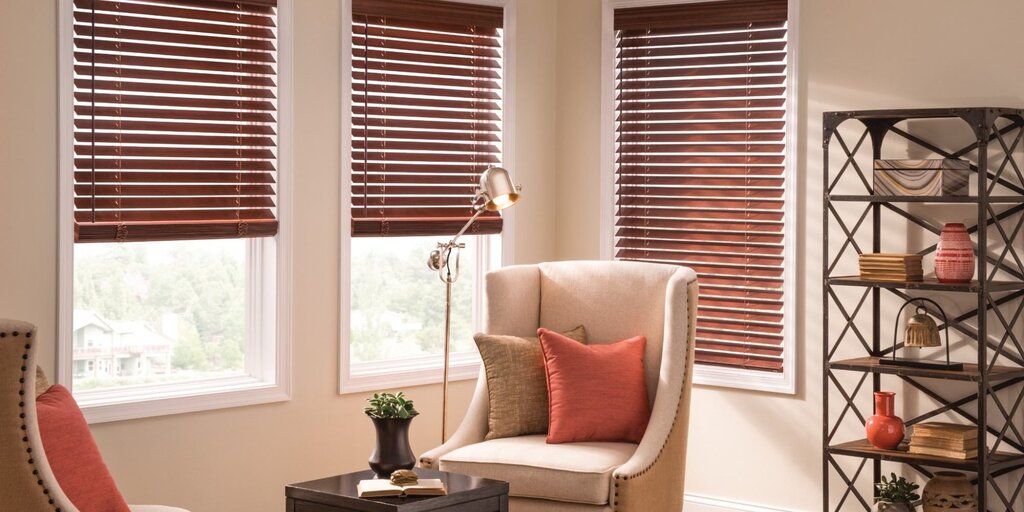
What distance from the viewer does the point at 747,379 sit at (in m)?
4.75

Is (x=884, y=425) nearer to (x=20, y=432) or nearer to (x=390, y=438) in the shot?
(x=390, y=438)

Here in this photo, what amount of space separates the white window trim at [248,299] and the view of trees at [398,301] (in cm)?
41

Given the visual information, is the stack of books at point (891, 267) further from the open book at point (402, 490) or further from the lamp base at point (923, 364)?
the open book at point (402, 490)

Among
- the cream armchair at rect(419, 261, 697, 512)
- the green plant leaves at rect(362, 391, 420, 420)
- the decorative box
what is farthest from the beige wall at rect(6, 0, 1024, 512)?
the green plant leaves at rect(362, 391, 420, 420)

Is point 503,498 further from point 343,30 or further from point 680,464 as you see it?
point 343,30

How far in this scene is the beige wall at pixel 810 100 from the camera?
13.7 ft

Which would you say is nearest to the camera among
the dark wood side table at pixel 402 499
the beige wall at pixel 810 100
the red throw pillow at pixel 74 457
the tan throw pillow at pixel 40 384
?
the red throw pillow at pixel 74 457

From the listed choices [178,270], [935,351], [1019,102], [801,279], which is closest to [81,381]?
Result: [178,270]

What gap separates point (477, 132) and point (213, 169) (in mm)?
1273

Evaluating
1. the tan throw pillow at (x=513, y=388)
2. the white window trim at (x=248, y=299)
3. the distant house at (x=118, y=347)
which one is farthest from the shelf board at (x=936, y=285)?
the distant house at (x=118, y=347)

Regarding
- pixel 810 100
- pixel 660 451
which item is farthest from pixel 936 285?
pixel 660 451

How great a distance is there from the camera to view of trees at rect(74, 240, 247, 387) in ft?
13.0

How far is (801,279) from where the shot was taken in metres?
4.62

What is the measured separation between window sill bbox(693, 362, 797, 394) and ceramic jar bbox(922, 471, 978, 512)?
740 millimetres
